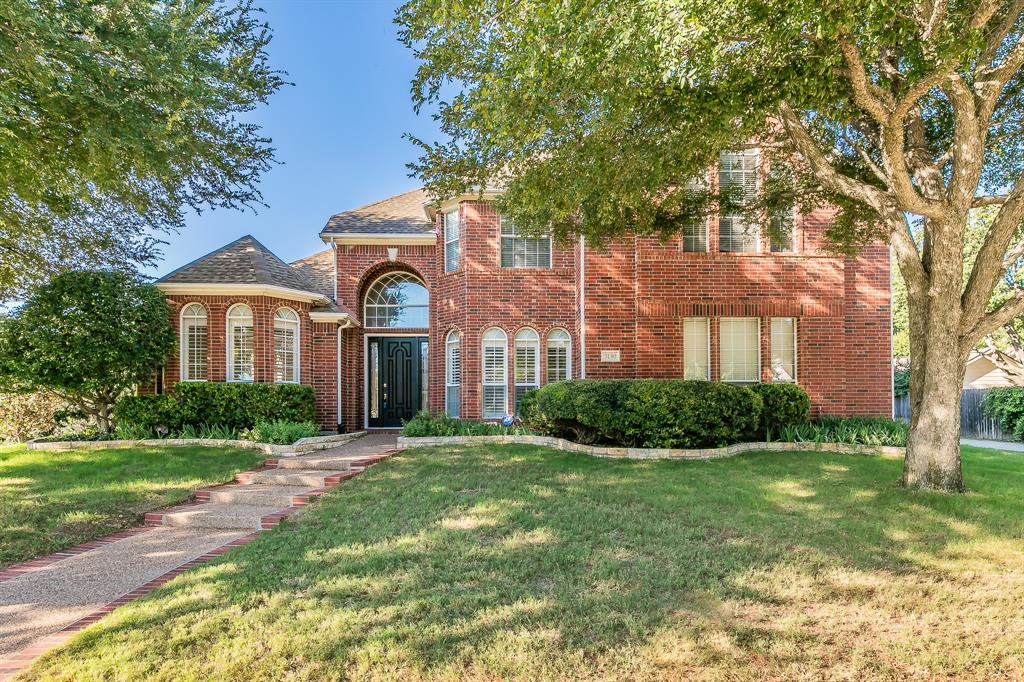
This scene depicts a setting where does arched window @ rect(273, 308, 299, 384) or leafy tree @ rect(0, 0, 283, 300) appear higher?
leafy tree @ rect(0, 0, 283, 300)

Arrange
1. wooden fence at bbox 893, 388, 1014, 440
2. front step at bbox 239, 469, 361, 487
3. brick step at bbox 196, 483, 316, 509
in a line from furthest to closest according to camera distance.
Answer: wooden fence at bbox 893, 388, 1014, 440, front step at bbox 239, 469, 361, 487, brick step at bbox 196, 483, 316, 509

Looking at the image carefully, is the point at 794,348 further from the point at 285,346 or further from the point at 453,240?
the point at 285,346

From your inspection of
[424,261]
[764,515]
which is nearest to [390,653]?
[764,515]

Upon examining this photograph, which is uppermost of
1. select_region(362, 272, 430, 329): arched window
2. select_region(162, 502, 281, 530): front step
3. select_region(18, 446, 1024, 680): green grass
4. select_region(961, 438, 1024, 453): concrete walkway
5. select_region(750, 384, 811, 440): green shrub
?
select_region(362, 272, 430, 329): arched window

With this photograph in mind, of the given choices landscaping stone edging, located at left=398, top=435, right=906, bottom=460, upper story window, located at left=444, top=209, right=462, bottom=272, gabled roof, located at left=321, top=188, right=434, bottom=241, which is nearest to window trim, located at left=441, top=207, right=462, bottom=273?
upper story window, located at left=444, top=209, right=462, bottom=272

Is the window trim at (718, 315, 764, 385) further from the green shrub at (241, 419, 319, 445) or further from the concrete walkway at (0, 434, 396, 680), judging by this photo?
the green shrub at (241, 419, 319, 445)

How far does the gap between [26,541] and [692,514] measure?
7.49m

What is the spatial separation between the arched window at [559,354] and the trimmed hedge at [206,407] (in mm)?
6142

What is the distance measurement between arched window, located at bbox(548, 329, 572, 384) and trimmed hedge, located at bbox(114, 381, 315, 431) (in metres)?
6.14

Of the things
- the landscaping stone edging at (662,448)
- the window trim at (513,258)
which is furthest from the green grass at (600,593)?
the window trim at (513,258)

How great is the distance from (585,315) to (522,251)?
2327mm

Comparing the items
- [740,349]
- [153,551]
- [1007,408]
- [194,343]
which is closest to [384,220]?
[194,343]

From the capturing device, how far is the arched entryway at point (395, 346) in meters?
15.5

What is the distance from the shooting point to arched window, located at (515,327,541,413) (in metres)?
13.3
